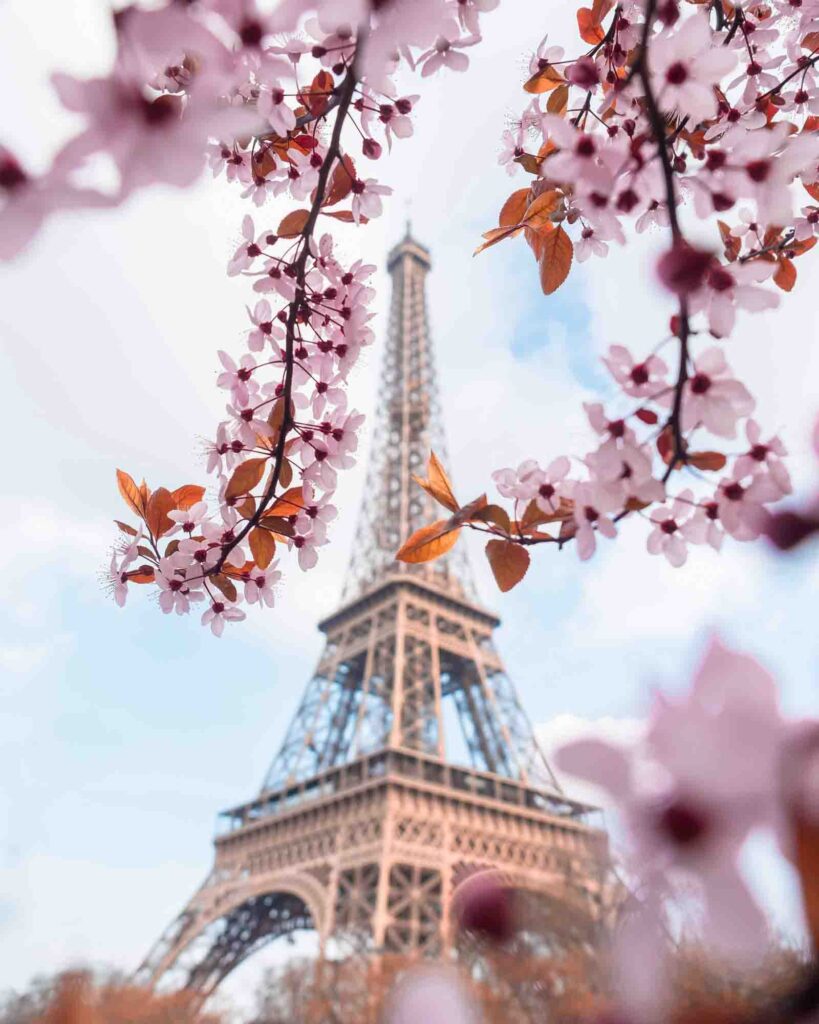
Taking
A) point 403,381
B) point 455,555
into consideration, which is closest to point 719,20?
point 455,555

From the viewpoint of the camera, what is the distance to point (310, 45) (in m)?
1.59

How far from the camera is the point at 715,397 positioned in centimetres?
101

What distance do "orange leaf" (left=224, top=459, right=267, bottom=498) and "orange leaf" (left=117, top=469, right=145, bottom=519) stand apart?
0.24 m

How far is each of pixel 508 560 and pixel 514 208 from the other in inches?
34.3

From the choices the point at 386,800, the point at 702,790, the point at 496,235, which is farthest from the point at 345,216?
the point at 386,800

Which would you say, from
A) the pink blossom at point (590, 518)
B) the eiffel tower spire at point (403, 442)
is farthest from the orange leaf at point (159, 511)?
the eiffel tower spire at point (403, 442)

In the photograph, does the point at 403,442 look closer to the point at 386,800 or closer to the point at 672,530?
the point at 386,800

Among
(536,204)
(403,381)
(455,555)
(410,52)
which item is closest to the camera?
(410,52)

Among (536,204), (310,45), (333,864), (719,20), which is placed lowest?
(536,204)

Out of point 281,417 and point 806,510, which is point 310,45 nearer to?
point 281,417

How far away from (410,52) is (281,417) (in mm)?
759

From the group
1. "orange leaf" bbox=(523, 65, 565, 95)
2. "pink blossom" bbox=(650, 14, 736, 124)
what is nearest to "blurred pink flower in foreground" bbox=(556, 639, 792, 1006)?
"pink blossom" bbox=(650, 14, 736, 124)

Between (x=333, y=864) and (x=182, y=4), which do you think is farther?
(x=333, y=864)

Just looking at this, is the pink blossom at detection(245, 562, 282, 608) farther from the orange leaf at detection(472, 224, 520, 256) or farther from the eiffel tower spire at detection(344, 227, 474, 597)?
the eiffel tower spire at detection(344, 227, 474, 597)
